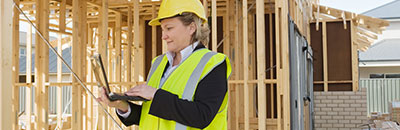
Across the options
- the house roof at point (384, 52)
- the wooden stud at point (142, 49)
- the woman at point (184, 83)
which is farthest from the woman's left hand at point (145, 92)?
the house roof at point (384, 52)

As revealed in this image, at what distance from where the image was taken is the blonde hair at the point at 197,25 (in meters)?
1.69

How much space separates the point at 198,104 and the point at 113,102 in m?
0.41

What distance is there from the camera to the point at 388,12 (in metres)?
27.7

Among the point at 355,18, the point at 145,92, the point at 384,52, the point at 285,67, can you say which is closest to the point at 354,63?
the point at 355,18

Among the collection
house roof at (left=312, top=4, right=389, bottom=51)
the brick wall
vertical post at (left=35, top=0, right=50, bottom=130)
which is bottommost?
the brick wall

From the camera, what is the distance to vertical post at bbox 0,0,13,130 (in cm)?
141

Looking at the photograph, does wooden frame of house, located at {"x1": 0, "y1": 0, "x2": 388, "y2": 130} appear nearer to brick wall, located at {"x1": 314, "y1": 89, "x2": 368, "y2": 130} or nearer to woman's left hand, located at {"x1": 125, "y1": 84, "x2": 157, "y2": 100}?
brick wall, located at {"x1": 314, "y1": 89, "x2": 368, "y2": 130}

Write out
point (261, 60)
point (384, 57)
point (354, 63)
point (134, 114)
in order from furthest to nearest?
point (384, 57) → point (354, 63) → point (261, 60) → point (134, 114)

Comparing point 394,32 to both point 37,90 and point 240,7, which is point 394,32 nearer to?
point 240,7

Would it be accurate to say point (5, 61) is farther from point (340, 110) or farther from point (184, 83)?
point (340, 110)

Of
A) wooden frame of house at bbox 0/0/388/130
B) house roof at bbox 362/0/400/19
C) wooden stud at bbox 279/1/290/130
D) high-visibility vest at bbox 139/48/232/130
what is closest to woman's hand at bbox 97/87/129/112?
high-visibility vest at bbox 139/48/232/130

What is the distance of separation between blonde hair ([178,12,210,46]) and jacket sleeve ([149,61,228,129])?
21cm

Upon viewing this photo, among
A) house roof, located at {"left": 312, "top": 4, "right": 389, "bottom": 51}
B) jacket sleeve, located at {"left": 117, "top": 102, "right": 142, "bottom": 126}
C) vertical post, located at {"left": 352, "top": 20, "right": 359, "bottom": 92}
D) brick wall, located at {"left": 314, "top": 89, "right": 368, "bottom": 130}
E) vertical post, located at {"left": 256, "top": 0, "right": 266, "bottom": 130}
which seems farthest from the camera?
vertical post, located at {"left": 352, "top": 20, "right": 359, "bottom": 92}

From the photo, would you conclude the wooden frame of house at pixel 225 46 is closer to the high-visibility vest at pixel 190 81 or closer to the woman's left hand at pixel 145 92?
the high-visibility vest at pixel 190 81
